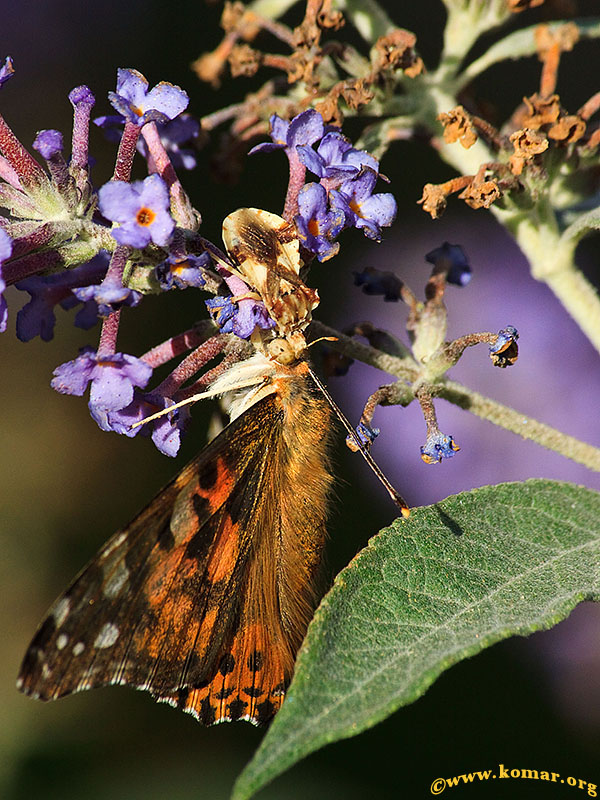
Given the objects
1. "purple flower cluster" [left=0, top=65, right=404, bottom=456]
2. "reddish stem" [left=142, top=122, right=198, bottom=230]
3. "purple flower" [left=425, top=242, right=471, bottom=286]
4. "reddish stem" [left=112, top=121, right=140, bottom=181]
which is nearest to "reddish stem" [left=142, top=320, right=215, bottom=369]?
"purple flower cluster" [left=0, top=65, right=404, bottom=456]

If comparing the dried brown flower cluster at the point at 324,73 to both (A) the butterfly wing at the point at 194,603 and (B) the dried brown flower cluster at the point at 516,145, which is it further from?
(A) the butterfly wing at the point at 194,603

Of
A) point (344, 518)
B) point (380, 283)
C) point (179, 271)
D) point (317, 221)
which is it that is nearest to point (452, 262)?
point (380, 283)

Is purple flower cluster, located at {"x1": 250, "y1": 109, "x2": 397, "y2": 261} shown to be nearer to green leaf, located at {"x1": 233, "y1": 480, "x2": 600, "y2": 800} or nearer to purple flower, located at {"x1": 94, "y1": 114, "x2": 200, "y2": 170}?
purple flower, located at {"x1": 94, "y1": 114, "x2": 200, "y2": 170}

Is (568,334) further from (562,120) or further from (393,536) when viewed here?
(393,536)

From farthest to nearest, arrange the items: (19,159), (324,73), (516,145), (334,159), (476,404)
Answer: (324,73), (476,404), (516,145), (334,159), (19,159)

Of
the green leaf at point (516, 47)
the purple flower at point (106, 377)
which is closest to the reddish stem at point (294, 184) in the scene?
the purple flower at point (106, 377)

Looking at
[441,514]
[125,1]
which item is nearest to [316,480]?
A: [441,514]

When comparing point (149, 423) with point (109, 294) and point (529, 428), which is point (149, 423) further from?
point (529, 428)
